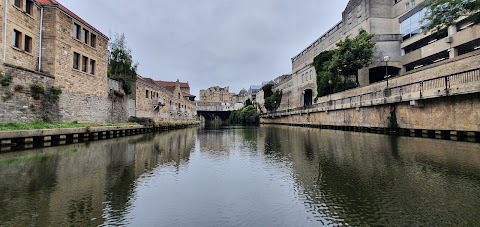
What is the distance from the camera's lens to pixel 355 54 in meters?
37.7

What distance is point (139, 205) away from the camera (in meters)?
6.12

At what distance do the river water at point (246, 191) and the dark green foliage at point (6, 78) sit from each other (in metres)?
6.85

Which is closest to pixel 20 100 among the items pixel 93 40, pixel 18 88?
pixel 18 88

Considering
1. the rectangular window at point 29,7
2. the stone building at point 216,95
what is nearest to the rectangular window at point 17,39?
the rectangular window at point 29,7

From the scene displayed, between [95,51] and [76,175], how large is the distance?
21.4 m

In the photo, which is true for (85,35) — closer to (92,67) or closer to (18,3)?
(92,67)

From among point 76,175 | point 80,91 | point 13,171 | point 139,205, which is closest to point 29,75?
point 80,91

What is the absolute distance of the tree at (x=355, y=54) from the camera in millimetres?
37156

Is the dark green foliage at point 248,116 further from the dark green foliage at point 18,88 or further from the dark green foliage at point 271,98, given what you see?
the dark green foliage at point 18,88

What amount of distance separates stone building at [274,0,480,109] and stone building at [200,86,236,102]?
113435 millimetres

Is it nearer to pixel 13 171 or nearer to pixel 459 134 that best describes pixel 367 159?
pixel 459 134

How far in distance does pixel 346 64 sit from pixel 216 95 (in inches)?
5189

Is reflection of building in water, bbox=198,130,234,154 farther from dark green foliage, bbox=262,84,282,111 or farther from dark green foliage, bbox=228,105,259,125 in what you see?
dark green foliage, bbox=228,105,259,125

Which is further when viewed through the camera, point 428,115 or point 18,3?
point 428,115
